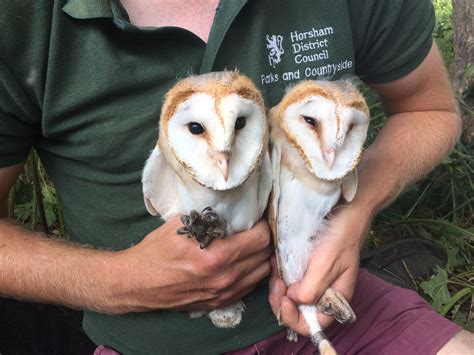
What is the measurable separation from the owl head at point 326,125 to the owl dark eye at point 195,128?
7.4 inches

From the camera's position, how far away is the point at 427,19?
1.43m

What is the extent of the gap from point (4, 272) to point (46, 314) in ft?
1.97

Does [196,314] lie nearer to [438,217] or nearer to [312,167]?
[312,167]

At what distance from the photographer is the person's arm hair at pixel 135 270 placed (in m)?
1.09

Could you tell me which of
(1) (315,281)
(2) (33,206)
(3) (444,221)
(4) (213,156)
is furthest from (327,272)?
(2) (33,206)

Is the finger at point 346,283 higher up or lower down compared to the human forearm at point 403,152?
lower down

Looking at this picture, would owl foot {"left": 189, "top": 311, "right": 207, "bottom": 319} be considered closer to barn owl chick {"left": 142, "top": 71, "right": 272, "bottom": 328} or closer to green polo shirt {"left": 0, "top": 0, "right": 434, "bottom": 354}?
green polo shirt {"left": 0, "top": 0, "right": 434, "bottom": 354}

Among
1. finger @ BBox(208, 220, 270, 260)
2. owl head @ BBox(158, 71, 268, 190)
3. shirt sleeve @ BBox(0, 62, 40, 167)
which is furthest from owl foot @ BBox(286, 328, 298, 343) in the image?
shirt sleeve @ BBox(0, 62, 40, 167)

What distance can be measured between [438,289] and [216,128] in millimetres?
1463

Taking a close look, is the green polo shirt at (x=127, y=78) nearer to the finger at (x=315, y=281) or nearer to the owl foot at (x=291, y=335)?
the owl foot at (x=291, y=335)

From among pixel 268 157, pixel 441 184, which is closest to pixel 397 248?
pixel 441 184

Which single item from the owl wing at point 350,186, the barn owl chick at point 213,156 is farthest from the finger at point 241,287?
the owl wing at point 350,186

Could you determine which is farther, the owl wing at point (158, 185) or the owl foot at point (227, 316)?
the owl foot at point (227, 316)

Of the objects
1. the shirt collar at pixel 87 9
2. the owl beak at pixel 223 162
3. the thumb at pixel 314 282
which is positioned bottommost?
the thumb at pixel 314 282
